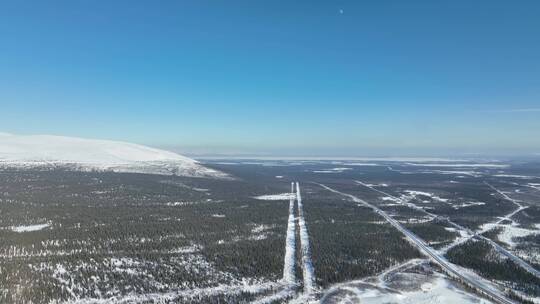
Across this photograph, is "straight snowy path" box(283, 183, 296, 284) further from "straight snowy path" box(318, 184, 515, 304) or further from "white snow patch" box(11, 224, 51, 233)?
"white snow patch" box(11, 224, 51, 233)

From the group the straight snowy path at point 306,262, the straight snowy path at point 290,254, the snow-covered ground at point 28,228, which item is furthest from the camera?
the snow-covered ground at point 28,228

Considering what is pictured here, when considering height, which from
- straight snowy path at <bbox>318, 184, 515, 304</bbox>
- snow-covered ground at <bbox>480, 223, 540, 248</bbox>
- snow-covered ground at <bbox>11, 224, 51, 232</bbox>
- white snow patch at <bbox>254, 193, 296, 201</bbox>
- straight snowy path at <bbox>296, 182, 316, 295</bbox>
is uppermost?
snow-covered ground at <bbox>11, 224, 51, 232</bbox>

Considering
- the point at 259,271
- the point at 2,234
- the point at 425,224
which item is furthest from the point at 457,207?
the point at 2,234

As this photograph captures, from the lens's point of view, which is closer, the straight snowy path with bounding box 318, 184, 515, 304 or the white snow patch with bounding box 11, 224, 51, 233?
the straight snowy path with bounding box 318, 184, 515, 304

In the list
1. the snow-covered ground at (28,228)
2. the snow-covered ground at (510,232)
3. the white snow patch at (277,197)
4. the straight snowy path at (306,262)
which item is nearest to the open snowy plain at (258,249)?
the straight snowy path at (306,262)

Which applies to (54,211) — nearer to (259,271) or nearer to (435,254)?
(259,271)

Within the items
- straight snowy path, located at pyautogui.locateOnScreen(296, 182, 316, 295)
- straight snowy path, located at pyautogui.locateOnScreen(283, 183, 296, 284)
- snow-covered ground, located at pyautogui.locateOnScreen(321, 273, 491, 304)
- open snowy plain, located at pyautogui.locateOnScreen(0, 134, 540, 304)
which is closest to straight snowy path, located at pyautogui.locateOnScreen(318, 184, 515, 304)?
open snowy plain, located at pyautogui.locateOnScreen(0, 134, 540, 304)

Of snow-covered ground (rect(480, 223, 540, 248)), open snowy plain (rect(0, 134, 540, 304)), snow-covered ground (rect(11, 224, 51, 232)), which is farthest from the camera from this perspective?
snow-covered ground (rect(480, 223, 540, 248))

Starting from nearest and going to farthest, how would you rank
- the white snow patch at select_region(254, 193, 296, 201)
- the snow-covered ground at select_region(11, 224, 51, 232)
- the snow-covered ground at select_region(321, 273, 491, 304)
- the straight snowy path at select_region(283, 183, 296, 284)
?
1. the snow-covered ground at select_region(321, 273, 491, 304)
2. the straight snowy path at select_region(283, 183, 296, 284)
3. the snow-covered ground at select_region(11, 224, 51, 232)
4. the white snow patch at select_region(254, 193, 296, 201)

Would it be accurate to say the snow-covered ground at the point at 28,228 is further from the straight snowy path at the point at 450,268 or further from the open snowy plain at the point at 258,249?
the straight snowy path at the point at 450,268

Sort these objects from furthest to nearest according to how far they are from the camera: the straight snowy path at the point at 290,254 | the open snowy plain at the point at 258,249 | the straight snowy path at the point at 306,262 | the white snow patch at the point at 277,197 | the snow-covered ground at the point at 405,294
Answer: the white snow patch at the point at 277,197 < the straight snowy path at the point at 290,254 < the straight snowy path at the point at 306,262 < the open snowy plain at the point at 258,249 < the snow-covered ground at the point at 405,294

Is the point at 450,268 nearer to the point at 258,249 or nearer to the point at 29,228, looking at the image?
the point at 258,249

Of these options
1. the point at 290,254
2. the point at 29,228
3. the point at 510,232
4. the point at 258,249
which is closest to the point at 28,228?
the point at 29,228

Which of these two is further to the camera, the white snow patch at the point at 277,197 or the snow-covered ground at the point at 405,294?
the white snow patch at the point at 277,197
